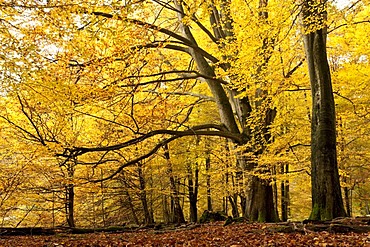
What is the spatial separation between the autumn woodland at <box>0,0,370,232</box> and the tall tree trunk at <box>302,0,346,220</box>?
24mm

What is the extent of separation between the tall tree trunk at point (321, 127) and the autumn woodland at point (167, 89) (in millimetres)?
24

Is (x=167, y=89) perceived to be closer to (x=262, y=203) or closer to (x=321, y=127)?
(x=262, y=203)

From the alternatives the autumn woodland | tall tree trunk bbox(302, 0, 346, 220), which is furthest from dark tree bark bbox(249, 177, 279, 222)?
tall tree trunk bbox(302, 0, 346, 220)

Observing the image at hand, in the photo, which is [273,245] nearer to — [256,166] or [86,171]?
[256,166]

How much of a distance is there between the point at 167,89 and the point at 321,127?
16.6 ft

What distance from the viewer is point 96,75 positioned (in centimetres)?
737

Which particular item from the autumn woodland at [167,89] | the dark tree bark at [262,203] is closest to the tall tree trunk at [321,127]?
the autumn woodland at [167,89]

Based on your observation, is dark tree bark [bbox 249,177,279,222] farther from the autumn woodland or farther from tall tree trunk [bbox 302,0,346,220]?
tall tree trunk [bbox 302,0,346,220]

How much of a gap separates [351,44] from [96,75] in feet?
29.3

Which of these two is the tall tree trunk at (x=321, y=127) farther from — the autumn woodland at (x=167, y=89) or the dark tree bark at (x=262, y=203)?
the dark tree bark at (x=262, y=203)

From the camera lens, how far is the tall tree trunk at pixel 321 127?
22.5 feet

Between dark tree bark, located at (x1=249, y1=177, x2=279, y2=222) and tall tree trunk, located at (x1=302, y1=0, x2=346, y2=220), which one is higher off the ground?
tall tree trunk, located at (x1=302, y1=0, x2=346, y2=220)

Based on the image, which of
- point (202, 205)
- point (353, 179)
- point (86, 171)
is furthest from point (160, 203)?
point (353, 179)

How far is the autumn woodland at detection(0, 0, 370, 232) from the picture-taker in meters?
6.16
